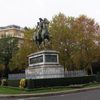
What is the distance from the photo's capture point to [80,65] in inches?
2485

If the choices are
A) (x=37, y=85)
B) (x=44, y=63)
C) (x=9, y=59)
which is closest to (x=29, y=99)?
(x=37, y=85)

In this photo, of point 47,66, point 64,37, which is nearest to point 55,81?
point 47,66

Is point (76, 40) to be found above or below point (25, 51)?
above

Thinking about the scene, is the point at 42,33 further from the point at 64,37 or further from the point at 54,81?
the point at 64,37

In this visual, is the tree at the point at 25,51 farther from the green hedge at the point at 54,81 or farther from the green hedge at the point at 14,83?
the green hedge at the point at 54,81

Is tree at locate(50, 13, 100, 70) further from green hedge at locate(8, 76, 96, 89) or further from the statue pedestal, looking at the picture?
the statue pedestal

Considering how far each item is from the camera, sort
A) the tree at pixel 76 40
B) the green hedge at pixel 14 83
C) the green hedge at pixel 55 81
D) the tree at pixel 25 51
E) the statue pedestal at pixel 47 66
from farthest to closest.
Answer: the tree at pixel 25 51
the tree at pixel 76 40
the green hedge at pixel 14 83
the statue pedestal at pixel 47 66
the green hedge at pixel 55 81

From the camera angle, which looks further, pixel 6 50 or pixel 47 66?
pixel 6 50

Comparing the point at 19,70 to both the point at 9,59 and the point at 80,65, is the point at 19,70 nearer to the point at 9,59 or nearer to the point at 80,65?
the point at 9,59

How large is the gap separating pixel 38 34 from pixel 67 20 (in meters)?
27.0

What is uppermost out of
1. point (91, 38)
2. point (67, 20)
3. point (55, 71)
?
point (67, 20)

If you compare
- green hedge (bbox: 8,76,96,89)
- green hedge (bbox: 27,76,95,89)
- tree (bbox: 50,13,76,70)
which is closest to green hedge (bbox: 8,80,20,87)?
green hedge (bbox: 8,76,96,89)

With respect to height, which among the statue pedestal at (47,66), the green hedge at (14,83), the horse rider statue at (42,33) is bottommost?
the green hedge at (14,83)

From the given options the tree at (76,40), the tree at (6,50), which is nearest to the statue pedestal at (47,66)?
the tree at (76,40)
